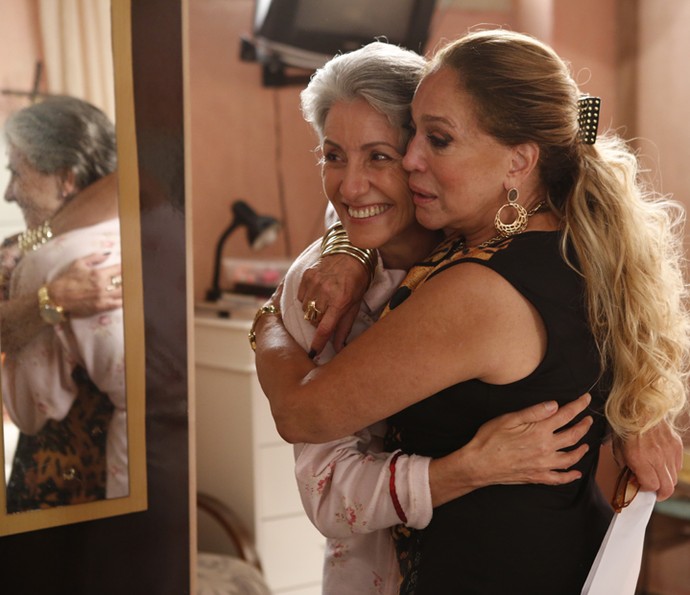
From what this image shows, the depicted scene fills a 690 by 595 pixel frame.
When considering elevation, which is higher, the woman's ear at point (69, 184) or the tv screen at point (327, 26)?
the tv screen at point (327, 26)

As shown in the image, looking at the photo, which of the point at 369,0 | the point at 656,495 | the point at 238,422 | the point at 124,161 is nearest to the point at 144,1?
the point at 124,161

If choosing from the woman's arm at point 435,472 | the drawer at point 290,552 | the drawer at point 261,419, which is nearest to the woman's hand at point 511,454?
the woman's arm at point 435,472

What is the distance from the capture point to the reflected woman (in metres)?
1.41

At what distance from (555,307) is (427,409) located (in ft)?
0.78

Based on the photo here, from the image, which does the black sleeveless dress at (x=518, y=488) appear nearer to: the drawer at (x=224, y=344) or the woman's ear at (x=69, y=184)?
the woman's ear at (x=69, y=184)

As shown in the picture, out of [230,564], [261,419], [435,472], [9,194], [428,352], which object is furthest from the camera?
[261,419]

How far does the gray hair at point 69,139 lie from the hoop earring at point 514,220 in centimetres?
64

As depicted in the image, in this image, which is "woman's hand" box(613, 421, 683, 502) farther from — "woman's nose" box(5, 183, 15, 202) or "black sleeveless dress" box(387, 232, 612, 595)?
"woman's nose" box(5, 183, 15, 202)

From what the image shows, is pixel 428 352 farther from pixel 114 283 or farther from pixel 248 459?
pixel 248 459

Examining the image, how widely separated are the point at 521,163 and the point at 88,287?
2.40ft

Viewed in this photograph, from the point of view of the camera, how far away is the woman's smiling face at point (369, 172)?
55.5 inches

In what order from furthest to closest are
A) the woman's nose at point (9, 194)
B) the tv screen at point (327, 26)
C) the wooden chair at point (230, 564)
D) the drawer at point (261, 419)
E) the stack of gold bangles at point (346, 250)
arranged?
the tv screen at point (327, 26)
the drawer at point (261, 419)
the wooden chair at point (230, 564)
the stack of gold bangles at point (346, 250)
the woman's nose at point (9, 194)

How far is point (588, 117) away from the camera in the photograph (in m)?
1.31

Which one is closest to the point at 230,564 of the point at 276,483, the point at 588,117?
the point at 276,483
